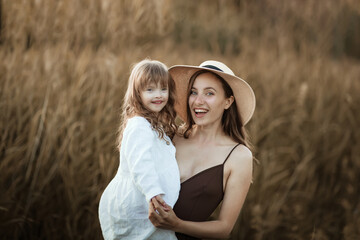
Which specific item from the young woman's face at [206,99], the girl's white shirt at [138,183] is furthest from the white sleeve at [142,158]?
the young woman's face at [206,99]

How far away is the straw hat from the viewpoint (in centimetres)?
210

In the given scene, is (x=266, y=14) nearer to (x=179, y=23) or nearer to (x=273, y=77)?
(x=179, y=23)

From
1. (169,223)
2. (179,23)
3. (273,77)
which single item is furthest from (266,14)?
(169,223)

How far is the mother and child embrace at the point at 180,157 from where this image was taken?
176 centimetres

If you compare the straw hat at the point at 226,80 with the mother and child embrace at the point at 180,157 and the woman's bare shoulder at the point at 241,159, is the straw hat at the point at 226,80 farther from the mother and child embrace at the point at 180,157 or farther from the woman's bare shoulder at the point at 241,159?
the woman's bare shoulder at the point at 241,159

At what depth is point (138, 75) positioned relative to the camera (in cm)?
182

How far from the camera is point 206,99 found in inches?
82.0

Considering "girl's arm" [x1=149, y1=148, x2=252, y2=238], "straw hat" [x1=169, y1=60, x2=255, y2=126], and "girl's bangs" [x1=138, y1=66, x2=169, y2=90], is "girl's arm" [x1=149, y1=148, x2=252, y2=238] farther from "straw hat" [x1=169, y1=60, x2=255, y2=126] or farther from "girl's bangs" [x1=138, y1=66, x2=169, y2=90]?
"girl's bangs" [x1=138, y1=66, x2=169, y2=90]

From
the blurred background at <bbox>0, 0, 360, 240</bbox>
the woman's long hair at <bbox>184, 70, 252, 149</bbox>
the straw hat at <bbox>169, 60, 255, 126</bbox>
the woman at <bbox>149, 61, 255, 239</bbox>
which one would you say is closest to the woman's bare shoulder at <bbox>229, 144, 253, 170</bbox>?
the woman at <bbox>149, 61, 255, 239</bbox>

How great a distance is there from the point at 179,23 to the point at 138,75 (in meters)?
4.64

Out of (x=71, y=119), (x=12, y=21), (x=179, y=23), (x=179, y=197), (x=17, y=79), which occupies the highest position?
(x=179, y=23)

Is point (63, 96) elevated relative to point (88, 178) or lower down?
elevated

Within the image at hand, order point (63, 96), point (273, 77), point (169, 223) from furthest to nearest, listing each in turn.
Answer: point (273, 77) → point (63, 96) → point (169, 223)

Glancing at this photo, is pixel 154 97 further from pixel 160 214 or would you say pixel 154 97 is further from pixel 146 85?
pixel 160 214
